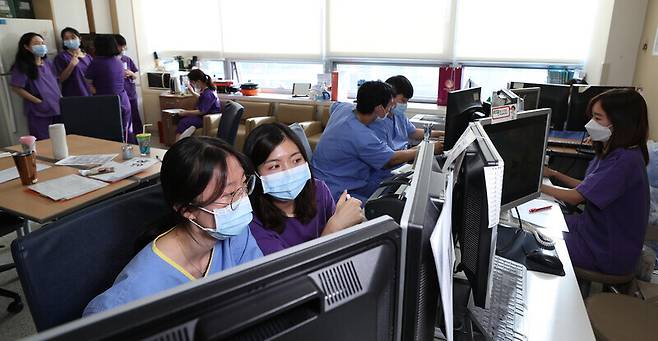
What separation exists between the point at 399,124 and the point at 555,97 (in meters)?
1.13

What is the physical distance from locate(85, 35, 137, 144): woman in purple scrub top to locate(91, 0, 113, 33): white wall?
0.66 m

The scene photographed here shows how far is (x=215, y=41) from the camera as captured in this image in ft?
19.3

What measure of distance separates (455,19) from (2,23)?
15.4ft

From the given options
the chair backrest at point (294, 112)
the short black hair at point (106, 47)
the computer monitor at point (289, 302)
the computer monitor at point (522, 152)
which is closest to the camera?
the computer monitor at point (289, 302)

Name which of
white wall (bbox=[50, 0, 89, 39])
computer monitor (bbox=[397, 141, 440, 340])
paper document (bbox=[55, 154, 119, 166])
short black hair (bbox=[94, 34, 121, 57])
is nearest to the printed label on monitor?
computer monitor (bbox=[397, 141, 440, 340])

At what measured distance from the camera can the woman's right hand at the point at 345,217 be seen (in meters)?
1.33

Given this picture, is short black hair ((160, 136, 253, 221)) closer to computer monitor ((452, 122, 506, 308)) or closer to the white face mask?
computer monitor ((452, 122, 506, 308))

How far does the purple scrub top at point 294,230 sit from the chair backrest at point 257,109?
3830 mm

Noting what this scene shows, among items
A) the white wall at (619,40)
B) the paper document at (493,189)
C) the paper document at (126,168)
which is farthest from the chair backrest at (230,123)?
the white wall at (619,40)

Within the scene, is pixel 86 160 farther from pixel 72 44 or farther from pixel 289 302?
pixel 72 44

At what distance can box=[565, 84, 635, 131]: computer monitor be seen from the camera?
2938mm

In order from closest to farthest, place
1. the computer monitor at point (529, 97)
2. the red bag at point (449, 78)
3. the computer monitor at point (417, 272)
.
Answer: the computer monitor at point (417, 272) → the computer monitor at point (529, 97) → the red bag at point (449, 78)

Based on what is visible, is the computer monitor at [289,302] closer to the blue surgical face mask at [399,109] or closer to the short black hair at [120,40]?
the blue surgical face mask at [399,109]

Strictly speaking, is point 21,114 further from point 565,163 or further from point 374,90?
point 565,163
